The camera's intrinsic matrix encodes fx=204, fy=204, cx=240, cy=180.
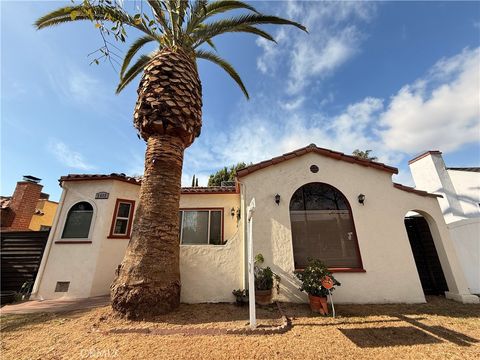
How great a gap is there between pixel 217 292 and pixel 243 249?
157 centimetres

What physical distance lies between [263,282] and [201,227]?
4707 millimetres

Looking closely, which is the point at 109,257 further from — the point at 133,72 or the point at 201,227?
the point at 133,72

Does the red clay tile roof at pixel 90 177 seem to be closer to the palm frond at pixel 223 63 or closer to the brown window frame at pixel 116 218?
the brown window frame at pixel 116 218

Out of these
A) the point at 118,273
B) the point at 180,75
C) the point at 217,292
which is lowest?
the point at 217,292

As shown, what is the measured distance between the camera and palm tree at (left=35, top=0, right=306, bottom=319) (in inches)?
205

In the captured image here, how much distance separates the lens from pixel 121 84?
360 inches

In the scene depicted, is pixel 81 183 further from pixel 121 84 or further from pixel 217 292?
pixel 217 292

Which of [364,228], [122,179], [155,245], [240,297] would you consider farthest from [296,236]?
[122,179]

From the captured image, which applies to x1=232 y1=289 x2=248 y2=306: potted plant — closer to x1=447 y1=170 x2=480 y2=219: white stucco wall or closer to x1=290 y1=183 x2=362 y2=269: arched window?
x1=290 y1=183 x2=362 y2=269: arched window

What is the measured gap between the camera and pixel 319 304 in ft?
18.9

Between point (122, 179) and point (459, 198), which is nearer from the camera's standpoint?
point (122, 179)

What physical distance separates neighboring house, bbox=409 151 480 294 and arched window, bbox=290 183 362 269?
5.69 meters

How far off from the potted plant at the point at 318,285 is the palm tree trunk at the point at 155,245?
3765 mm

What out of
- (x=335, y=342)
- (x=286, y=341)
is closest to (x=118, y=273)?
(x=286, y=341)
